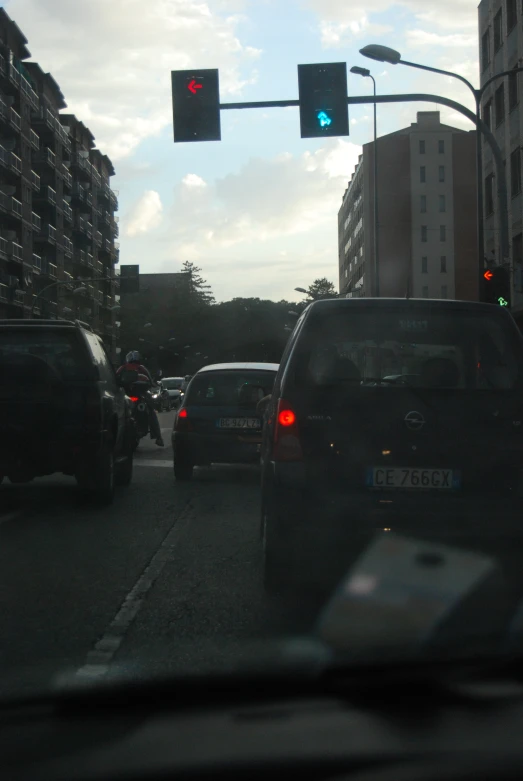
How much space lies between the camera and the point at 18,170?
67812 millimetres

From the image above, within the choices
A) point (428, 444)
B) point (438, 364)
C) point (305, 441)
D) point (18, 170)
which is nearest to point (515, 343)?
point (438, 364)

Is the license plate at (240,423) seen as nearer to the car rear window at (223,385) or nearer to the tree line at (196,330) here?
the car rear window at (223,385)

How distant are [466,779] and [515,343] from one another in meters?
3.02

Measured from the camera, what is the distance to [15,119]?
67.7m

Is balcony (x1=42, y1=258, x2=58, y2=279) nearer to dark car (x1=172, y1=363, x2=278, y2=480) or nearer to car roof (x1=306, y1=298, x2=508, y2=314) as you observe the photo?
dark car (x1=172, y1=363, x2=278, y2=480)

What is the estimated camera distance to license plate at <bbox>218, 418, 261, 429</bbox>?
13.0m

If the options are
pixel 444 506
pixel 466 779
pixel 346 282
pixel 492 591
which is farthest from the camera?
pixel 346 282

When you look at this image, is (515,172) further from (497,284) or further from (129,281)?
(497,284)

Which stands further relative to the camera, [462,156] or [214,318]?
[214,318]

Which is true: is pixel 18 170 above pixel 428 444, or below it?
above

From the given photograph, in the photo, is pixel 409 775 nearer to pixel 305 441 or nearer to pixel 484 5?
pixel 305 441

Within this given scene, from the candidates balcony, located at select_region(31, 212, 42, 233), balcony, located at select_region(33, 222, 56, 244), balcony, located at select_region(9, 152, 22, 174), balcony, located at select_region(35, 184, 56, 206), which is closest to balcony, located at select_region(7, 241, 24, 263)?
balcony, located at select_region(31, 212, 42, 233)

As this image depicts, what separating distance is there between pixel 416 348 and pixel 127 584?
7.84ft

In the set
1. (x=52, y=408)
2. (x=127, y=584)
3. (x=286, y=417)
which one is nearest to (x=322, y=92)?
(x=52, y=408)
